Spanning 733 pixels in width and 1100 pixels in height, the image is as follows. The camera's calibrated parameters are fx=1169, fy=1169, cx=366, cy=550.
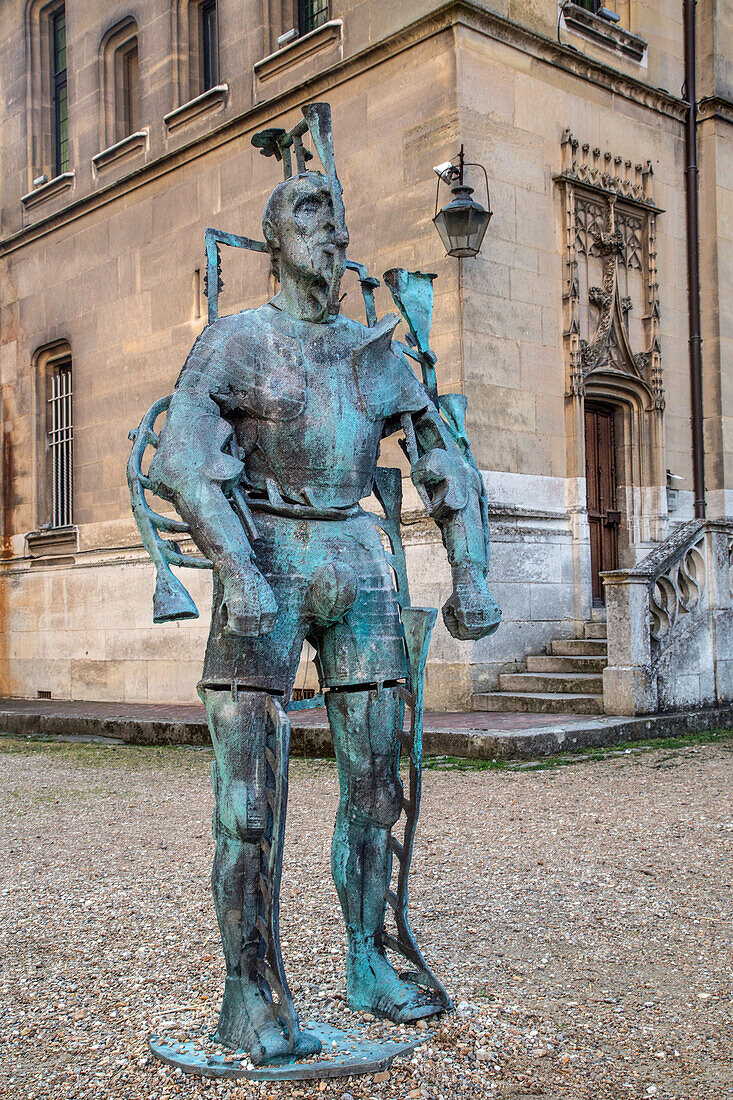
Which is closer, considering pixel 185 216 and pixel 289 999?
pixel 289 999

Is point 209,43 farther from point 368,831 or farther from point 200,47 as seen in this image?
point 368,831

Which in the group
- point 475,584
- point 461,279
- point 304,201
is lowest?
point 475,584

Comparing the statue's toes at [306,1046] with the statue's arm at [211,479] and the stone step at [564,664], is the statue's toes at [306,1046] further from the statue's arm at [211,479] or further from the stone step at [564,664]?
the stone step at [564,664]

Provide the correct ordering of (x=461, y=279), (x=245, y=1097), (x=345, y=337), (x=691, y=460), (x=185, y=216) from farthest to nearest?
(x=185, y=216) → (x=691, y=460) → (x=461, y=279) → (x=345, y=337) → (x=245, y=1097)

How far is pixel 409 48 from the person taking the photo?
12.2 meters

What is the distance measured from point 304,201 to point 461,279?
27.8ft

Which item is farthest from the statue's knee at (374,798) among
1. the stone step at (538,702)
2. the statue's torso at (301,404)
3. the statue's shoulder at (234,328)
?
the stone step at (538,702)

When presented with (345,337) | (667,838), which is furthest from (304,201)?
(667,838)

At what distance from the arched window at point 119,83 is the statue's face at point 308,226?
14.7 meters

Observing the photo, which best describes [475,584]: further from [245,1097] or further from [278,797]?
[245,1097]

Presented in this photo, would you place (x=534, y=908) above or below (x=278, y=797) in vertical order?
below

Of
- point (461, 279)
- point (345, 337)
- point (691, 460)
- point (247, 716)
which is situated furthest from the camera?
point (691, 460)

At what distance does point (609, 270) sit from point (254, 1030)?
11.4 meters

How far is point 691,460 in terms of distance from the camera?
14.1m
